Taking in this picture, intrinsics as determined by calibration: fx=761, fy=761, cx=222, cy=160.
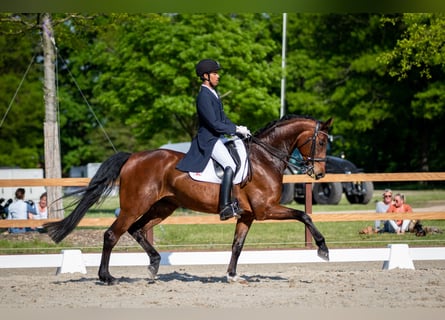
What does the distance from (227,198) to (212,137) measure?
695mm

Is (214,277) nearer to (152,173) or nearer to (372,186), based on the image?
(152,173)

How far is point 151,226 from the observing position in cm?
892

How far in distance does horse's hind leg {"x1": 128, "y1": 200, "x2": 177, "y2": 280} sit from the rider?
715mm

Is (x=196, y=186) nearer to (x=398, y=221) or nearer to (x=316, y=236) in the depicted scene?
→ (x=316, y=236)

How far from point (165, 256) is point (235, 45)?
51.1ft

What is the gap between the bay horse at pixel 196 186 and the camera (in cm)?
846

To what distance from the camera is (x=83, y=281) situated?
8.99m

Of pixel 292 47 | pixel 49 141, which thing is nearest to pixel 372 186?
pixel 49 141

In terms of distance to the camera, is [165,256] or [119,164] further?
[165,256]

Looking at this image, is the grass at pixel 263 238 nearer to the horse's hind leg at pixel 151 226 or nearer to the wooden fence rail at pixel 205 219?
the wooden fence rail at pixel 205 219

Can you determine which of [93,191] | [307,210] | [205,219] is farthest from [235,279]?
[307,210]

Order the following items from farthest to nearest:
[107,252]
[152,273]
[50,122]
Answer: [50,122] → [152,273] → [107,252]

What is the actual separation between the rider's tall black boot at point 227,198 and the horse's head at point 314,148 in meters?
0.92

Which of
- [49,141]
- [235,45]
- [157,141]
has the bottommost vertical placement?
[157,141]
